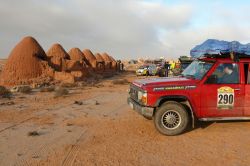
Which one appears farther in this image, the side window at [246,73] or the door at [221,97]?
the side window at [246,73]

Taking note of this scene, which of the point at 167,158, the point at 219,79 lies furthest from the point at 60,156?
the point at 219,79

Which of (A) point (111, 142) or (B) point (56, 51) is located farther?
(B) point (56, 51)

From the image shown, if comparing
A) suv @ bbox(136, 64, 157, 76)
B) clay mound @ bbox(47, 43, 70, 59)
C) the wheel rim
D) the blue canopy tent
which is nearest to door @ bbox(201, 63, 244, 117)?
the wheel rim

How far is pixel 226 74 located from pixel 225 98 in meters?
0.62

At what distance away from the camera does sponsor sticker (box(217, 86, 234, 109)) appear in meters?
9.05

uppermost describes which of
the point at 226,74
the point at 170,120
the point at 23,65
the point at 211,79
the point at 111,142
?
the point at 23,65

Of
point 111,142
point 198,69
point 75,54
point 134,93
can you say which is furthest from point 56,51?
point 111,142

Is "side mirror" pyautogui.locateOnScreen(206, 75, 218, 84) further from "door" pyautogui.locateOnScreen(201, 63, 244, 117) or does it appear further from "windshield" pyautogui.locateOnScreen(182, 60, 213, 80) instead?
"windshield" pyautogui.locateOnScreen(182, 60, 213, 80)

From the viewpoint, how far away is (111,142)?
8273 millimetres

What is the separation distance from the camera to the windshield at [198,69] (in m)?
9.32

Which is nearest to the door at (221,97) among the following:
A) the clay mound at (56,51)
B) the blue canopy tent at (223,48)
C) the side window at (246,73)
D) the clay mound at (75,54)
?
the side window at (246,73)

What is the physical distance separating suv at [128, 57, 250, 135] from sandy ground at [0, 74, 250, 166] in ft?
1.36

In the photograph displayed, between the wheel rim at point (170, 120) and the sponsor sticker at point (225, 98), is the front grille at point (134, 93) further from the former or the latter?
the sponsor sticker at point (225, 98)

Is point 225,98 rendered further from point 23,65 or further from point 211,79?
point 23,65
